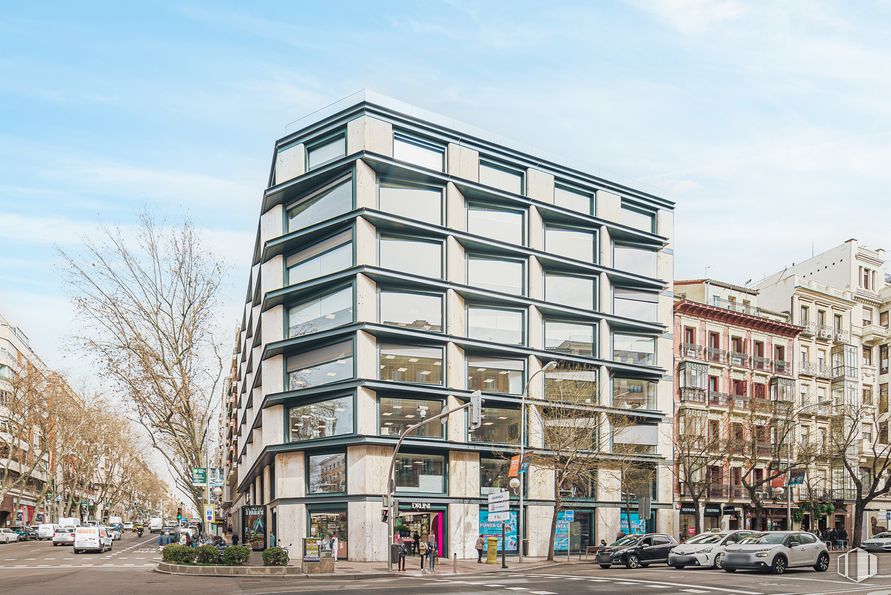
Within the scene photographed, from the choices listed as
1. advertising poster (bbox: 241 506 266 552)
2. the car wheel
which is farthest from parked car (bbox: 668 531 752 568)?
advertising poster (bbox: 241 506 266 552)

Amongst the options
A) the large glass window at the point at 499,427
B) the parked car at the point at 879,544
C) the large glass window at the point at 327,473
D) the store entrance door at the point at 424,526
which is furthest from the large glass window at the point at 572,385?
the parked car at the point at 879,544

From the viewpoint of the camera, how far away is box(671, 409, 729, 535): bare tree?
58.3m

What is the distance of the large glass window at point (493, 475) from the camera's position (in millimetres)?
52750

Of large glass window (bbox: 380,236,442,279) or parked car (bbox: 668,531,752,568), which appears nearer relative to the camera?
parked car (bbox: 668,531,752,568)

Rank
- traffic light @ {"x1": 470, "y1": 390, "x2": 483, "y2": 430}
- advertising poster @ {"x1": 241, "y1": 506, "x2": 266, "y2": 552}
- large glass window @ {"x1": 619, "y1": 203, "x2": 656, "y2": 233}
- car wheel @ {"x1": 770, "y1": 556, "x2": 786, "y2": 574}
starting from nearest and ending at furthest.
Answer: traffic light @ {"x1": 470, "y1": 390, "x2": 483, "y2": 430} → car wheel @ {"x1": 770, "y1": 556, "x2": 786, "y2": 574} → advertising poster @ {"x1": 241, "y1": 506, "x2": 266, "y2": 552} → large glass window @ {"x1": 619, "y1": 203, "x2": 656, "y2": 233}

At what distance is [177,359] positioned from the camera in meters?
42.8

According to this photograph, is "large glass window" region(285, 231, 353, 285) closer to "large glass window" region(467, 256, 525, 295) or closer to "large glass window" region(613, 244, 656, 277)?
"large glass window" region(467, 256, 525, 295)

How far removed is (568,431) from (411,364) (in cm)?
953

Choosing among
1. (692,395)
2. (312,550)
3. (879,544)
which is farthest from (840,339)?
(312,550)

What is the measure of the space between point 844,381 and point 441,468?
1739 inches

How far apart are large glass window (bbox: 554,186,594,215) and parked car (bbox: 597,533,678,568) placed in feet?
80.6

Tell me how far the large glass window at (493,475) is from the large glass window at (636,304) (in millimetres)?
14780

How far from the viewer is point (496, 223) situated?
5562 cm

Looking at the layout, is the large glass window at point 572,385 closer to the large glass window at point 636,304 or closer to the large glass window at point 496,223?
the large glass window at point 636,304
